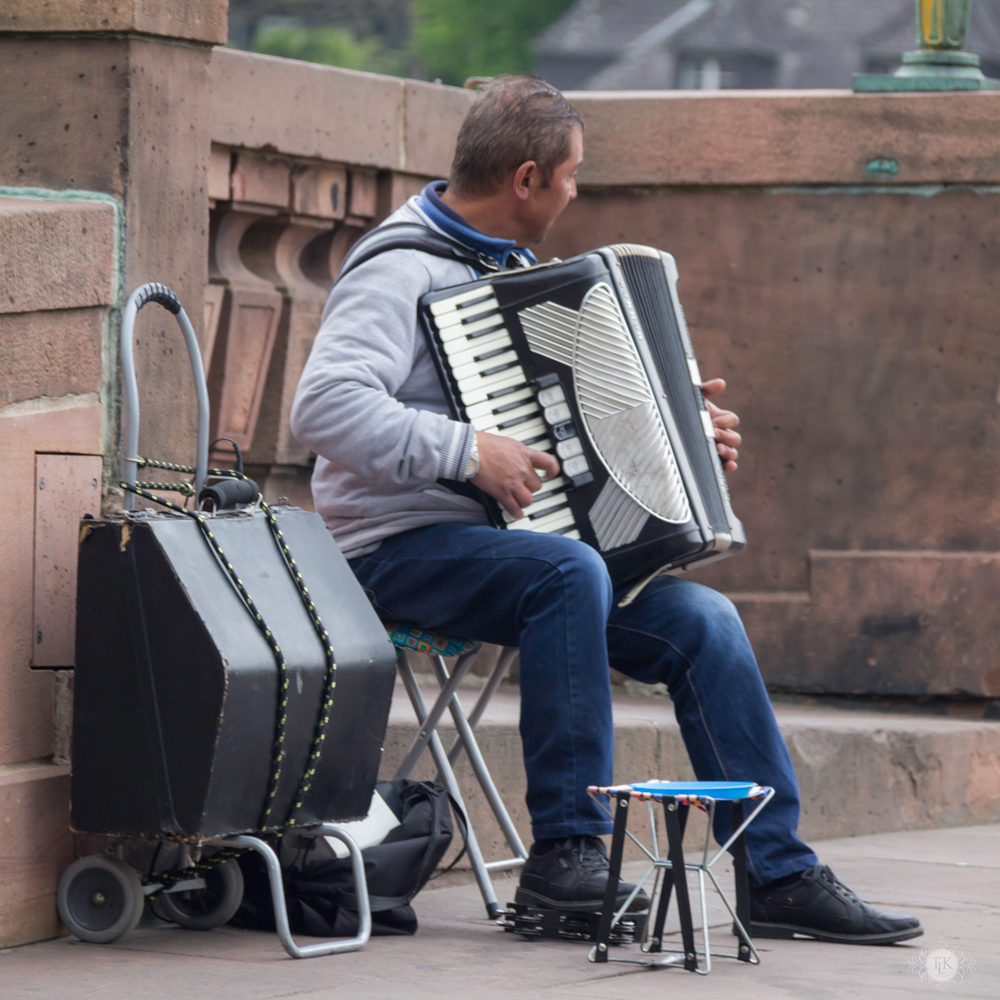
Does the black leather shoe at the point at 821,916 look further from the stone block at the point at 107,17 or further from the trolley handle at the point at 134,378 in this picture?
the stone block at the point at 107,17

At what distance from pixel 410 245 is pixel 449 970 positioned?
4.41ft

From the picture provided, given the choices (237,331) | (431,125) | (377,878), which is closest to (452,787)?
(377,878)

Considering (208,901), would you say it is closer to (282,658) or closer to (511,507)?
(282,658)

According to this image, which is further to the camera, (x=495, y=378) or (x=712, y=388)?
(x=712, y=388)

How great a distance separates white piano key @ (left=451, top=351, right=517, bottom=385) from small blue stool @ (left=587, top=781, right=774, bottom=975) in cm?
A: 77

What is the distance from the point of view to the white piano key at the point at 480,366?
139 inches

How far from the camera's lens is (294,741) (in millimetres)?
3207

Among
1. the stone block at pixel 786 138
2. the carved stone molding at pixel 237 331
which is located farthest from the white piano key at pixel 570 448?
the stone block at pixel 786 138

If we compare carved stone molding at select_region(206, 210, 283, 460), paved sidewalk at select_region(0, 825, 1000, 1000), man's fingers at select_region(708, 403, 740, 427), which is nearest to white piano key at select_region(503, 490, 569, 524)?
man's fingers at select_region(708, 403, 740, 427)

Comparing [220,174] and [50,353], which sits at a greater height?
[220,174]

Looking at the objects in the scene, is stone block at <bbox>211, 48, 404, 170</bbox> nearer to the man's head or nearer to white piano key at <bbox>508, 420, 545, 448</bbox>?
the man's head

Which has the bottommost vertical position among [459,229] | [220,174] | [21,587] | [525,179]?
[21,587]

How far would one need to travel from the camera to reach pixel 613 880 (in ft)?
10.4

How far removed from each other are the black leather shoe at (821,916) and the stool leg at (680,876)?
1.13 feet
